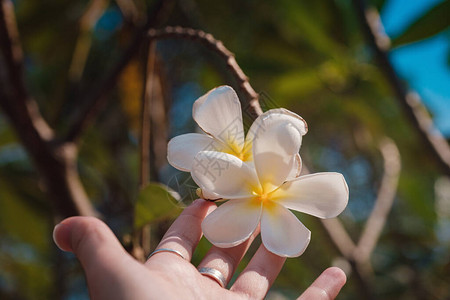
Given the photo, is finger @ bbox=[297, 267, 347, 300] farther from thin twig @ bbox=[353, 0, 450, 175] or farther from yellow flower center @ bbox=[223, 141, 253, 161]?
thin twig @ bbox=[353, 0, 450, 175]

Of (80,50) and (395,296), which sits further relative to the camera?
(395,296)

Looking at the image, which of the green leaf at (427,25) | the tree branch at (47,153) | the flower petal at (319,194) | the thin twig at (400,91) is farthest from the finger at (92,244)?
the green leaf at (427,25)

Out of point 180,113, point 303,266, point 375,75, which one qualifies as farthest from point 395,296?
point 180,113

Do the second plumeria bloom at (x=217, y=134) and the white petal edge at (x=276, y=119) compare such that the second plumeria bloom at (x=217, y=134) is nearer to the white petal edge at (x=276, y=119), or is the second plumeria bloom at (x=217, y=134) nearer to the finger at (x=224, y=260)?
the white petal edge at (x=276, y=119)

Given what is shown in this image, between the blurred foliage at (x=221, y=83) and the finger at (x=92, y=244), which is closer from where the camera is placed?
the finger at (x=92, y=244)

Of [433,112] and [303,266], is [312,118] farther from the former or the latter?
[303,266]

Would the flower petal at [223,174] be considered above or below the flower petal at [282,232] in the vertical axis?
above

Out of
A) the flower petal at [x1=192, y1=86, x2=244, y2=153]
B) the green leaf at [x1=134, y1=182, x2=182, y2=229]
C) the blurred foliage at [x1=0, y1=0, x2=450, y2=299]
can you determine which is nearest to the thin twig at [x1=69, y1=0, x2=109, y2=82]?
the blurred foliage at [x1=0, y1=0, x2=450, y2=299]
